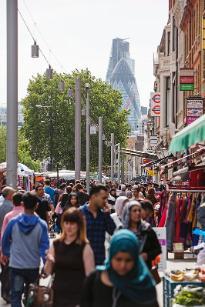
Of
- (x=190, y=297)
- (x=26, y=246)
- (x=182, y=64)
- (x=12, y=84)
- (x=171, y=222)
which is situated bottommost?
(x=190, y=297)

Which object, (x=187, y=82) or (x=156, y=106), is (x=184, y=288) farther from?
(x=156, y=106)

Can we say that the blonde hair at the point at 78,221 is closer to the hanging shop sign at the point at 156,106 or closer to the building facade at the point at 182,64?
the building facade at the point at 182,64

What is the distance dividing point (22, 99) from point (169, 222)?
2756 inches

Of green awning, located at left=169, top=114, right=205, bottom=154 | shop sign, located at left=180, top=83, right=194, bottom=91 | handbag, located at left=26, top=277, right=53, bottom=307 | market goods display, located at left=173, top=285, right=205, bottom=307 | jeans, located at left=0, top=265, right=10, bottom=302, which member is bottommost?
jeans, located at left=0, top=265, right=10, bottom=302

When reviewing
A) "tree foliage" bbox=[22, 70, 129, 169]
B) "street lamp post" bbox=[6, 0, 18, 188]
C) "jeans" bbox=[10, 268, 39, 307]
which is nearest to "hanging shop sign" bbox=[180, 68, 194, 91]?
"street lamp post" bbox=[6, 0, 18, 188]

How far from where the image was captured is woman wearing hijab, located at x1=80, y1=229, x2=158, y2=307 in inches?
245

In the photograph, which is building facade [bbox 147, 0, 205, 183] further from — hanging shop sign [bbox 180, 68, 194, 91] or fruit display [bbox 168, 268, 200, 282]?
fruit display [bbox 168, 268, 200, 282]

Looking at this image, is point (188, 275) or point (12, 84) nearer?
point (188, 275)

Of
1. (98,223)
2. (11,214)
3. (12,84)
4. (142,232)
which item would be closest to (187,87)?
(12,84)

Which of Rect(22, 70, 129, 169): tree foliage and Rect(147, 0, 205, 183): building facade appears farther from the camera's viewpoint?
Rect(22, 70, 129, 169): tree foliage

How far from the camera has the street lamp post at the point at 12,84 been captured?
19.5m

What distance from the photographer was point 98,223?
11422 millimetres

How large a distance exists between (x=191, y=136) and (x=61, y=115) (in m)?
71.2

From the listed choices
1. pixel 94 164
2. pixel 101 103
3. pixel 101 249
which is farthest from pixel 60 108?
pixel 101 249
